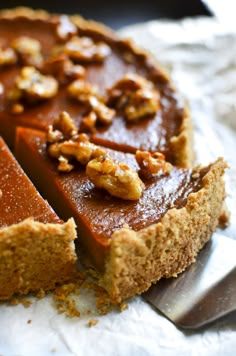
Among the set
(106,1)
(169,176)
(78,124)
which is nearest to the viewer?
(169,176)

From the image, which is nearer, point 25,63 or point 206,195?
point 206,195

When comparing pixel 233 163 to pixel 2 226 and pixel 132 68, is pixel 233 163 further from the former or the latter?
pixel 2 226

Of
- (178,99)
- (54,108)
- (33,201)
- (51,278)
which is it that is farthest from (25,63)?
(51,278)

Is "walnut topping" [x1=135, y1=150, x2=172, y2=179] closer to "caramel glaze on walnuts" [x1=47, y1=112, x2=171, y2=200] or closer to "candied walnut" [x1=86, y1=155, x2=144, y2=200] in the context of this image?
"caramel glaze on walnuts" [x1=47, y1=112, x2=171, y2=200]

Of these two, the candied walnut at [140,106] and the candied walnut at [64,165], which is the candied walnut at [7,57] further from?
the candied walnut at [64,165]

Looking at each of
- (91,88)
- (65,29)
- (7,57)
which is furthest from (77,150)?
(65,29)

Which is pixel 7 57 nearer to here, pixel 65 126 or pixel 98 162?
pixel 65 126

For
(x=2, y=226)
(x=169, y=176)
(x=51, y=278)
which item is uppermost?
(x=169, y=176)

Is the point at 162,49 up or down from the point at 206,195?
down
